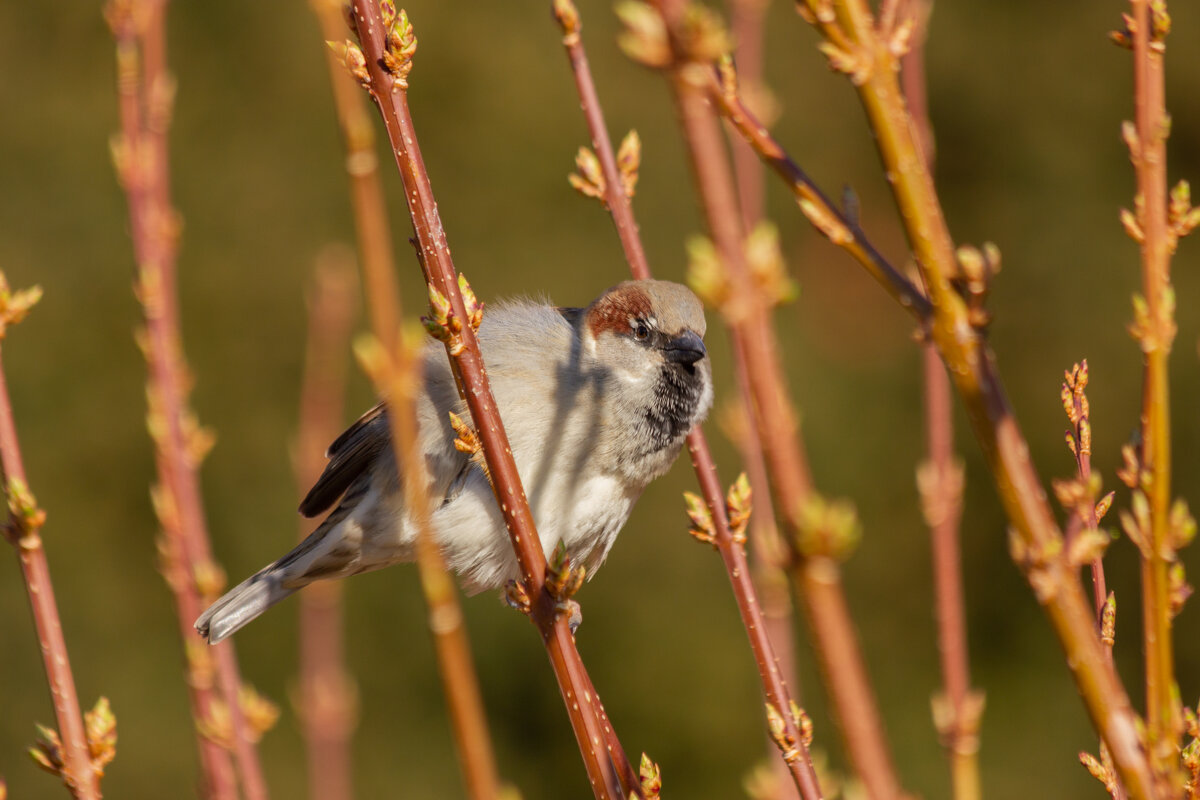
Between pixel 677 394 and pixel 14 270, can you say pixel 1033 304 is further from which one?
pixel 14 270

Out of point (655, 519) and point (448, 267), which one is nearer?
point (448, 267)

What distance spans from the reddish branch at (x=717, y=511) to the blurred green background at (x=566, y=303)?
176 inches

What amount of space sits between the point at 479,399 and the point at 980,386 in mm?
579

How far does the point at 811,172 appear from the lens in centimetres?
738

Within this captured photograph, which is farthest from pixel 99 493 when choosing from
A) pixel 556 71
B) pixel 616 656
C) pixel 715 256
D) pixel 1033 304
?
pixel 715 256

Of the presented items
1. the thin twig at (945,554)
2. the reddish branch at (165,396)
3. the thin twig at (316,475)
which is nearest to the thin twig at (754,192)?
the thin twig at (945,554)

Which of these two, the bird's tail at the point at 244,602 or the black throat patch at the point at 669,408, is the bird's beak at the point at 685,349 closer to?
the black throat patch at the point at 669,408

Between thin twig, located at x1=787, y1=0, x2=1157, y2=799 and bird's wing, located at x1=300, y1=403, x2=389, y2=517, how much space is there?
2.01 m

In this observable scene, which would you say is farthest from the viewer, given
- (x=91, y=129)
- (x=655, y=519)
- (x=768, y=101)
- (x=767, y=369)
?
(x=91, y=129)

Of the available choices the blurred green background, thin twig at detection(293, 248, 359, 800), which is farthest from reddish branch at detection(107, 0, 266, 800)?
the blurred green background

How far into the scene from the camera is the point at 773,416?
653mm

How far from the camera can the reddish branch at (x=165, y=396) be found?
167 cm

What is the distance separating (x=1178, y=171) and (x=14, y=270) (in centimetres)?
686

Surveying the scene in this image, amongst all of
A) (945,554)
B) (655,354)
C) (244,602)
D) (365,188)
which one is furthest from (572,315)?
(365,188)
